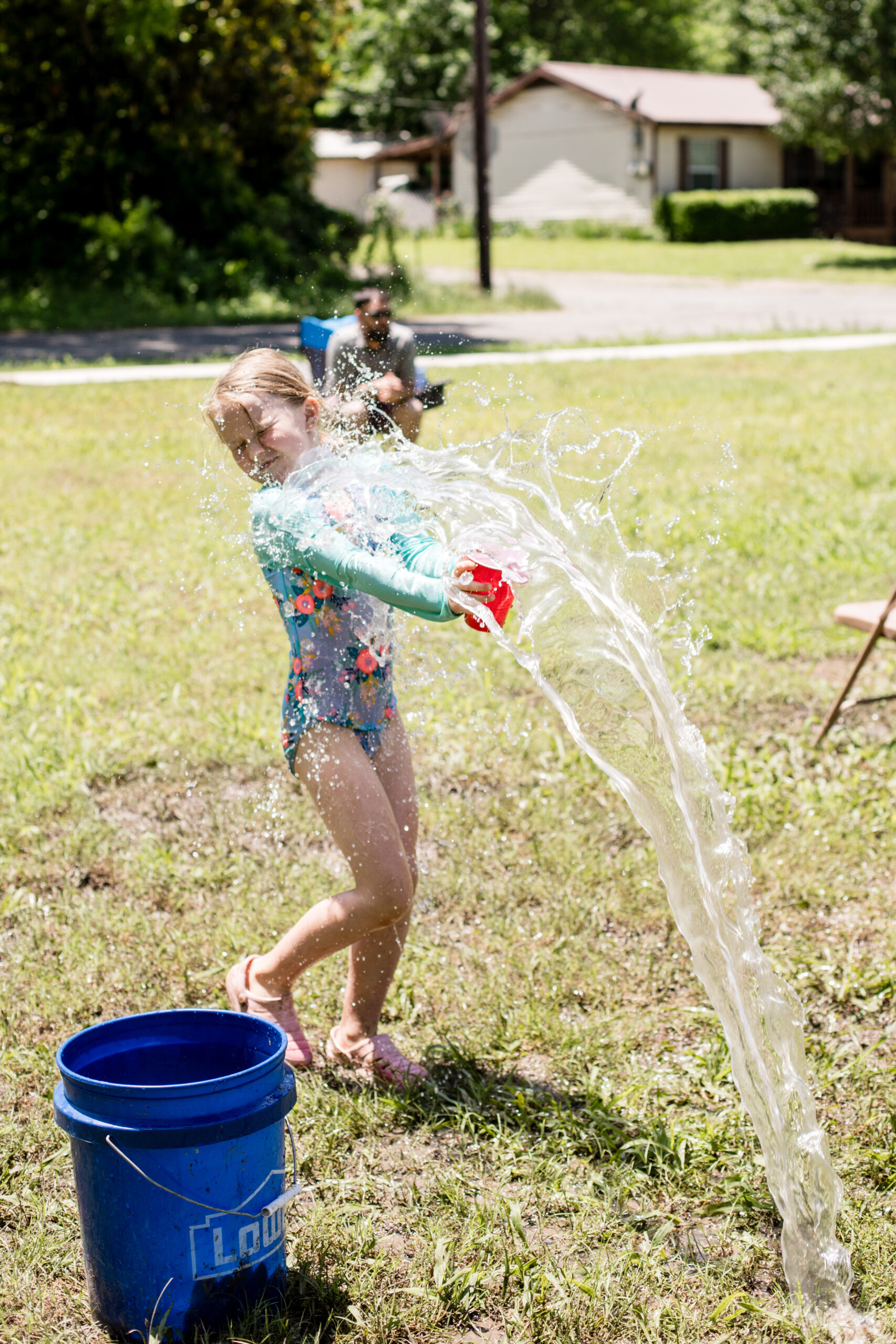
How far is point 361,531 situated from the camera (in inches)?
107

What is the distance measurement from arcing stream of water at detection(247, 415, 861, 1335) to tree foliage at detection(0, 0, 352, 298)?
1653 cm

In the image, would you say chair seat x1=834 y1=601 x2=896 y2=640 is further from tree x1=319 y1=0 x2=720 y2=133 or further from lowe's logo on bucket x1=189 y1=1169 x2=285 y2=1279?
tree x1=319 y1=0 x2=720 y2=133

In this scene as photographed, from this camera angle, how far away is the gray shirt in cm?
336

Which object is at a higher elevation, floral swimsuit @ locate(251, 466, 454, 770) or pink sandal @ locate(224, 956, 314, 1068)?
floral swimsuit @ locate(251, 466, 454, 770)

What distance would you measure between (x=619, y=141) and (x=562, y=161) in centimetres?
232

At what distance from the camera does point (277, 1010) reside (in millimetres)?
3049

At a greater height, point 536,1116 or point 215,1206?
point 215,1206

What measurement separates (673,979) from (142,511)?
5.48 metres

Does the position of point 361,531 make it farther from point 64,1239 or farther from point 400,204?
point 400,204

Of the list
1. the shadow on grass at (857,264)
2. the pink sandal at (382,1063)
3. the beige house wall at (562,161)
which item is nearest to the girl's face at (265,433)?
the pink sandal at (382,1063)

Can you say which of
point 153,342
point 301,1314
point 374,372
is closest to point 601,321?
point 153,342

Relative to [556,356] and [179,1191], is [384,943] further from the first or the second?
[556,356]

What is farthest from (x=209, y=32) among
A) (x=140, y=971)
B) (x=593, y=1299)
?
(x=593, y=1299)

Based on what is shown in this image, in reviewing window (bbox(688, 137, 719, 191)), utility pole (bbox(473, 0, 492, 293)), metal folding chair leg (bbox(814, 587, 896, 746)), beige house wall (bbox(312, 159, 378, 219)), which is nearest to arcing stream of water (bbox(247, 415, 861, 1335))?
metal folding chair leg (bbox(814, 587, 896, 746))
